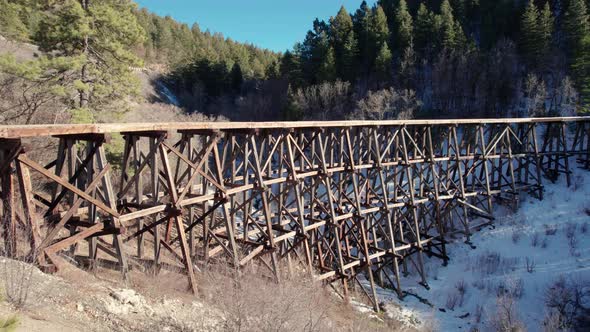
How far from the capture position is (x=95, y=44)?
1034 centimetres

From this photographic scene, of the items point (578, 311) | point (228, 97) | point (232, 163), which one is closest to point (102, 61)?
point (232, 163)

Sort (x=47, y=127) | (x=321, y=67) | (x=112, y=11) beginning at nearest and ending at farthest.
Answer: (x=47, y=127) → (x=112, y=11) → (x=321, y=67)

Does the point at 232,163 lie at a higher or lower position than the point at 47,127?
lower

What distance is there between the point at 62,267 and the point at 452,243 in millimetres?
11417

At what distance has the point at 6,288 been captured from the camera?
3.39 meters

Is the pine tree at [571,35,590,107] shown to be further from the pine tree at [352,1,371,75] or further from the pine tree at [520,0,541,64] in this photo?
the pine tree at [352,1,371,75]

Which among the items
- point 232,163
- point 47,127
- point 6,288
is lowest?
point 6,288

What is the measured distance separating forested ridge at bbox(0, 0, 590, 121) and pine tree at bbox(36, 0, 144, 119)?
0.10 feet

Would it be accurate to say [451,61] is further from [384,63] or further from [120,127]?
[120,127]

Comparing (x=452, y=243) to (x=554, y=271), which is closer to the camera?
(x=554, y=271)

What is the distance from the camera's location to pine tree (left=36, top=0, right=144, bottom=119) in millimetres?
9641

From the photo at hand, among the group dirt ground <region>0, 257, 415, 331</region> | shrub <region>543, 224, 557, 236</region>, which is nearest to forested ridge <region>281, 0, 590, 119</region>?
shrub <region>543, 224, 557, 236</region>

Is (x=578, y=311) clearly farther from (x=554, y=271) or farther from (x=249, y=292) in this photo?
(x=249, y=292)

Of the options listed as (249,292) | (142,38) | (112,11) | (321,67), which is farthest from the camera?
(321,67)
